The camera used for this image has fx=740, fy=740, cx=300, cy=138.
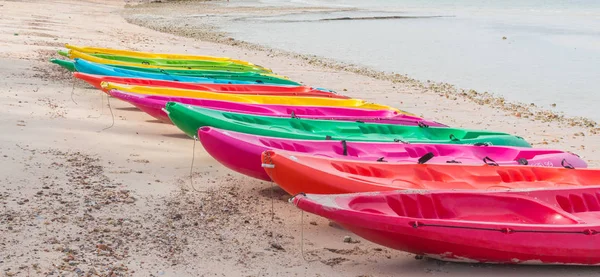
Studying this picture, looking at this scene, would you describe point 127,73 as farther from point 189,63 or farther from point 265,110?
point 265,110

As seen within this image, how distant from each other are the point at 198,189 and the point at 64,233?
1.65 meters

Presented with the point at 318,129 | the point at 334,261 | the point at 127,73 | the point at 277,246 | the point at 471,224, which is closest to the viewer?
the point at 471,224

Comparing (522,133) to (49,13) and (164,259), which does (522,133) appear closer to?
(164,259)

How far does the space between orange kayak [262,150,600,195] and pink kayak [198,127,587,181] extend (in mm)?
175

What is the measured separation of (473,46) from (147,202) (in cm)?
1672

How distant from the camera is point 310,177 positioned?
203 inches

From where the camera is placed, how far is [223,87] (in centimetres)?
1053

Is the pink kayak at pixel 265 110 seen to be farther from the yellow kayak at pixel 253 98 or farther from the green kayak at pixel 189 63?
the green kayak at pixel 189 63

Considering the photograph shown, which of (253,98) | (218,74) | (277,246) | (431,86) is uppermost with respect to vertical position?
(253,98)

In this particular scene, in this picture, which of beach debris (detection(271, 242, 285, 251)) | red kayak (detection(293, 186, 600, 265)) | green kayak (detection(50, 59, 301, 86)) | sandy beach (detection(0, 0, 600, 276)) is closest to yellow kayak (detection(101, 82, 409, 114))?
sandy beach (detection(0, 0, 600, 276))

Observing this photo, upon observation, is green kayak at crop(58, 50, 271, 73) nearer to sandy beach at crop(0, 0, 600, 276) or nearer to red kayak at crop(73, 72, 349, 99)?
sandy beach at crop(0, 0, 600, 276)

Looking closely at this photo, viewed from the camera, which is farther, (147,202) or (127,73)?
(127,73)

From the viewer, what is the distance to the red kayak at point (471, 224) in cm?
461

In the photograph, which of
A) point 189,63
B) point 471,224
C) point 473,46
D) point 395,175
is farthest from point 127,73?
point 473,46
